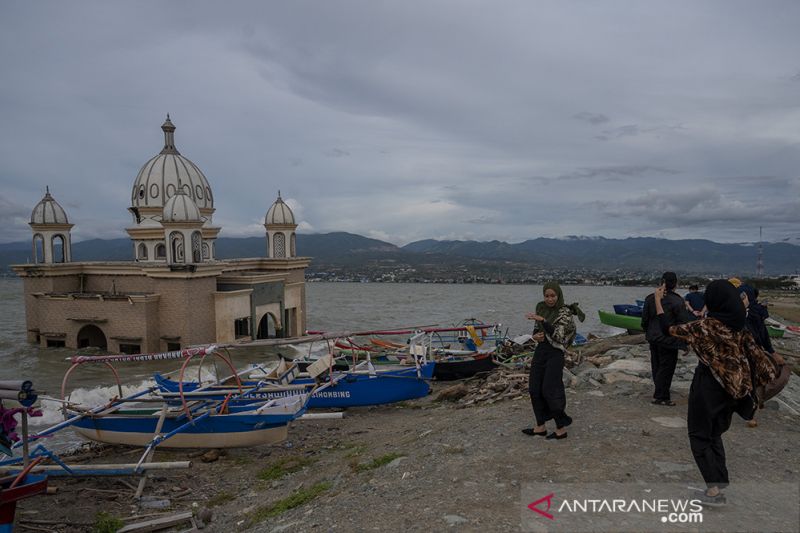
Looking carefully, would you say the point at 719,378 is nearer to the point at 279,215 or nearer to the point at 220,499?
the point at 220,499

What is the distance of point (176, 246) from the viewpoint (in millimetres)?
25734

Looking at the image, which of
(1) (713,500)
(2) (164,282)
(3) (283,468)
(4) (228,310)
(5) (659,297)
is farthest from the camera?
(4) (228,310)

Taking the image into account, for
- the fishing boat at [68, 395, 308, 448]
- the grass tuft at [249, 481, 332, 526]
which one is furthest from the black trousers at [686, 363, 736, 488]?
the fishing boat at [68, 395, 308, 448]

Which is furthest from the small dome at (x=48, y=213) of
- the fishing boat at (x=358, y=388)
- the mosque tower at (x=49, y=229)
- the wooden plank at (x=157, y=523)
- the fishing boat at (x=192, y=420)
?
the wooden plank at (x=157, y=523)

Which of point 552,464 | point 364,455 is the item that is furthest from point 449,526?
point 364,455

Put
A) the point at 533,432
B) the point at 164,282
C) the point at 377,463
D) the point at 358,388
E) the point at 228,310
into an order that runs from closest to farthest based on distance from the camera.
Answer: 1. the point at 533,432
2. the point at 377,463
3. the point at 358,388
4. the point at 164,282
5. the point at 228,310

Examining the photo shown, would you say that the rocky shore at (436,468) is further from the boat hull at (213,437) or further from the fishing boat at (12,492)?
the fishing boat at (12,492)

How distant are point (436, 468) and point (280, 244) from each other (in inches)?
1117

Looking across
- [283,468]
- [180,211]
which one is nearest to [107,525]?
[283,468]

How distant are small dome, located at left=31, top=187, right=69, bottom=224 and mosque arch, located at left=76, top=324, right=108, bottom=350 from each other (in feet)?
20.7

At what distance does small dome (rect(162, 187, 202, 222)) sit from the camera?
83.5 ft

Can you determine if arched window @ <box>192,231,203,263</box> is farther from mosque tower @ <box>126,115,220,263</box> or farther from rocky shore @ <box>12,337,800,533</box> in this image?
rocky shore @ <box>12,337,800,533</box>

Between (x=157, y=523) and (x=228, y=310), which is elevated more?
(x=228, y=310)

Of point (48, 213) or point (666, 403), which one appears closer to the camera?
point (666, 403)
